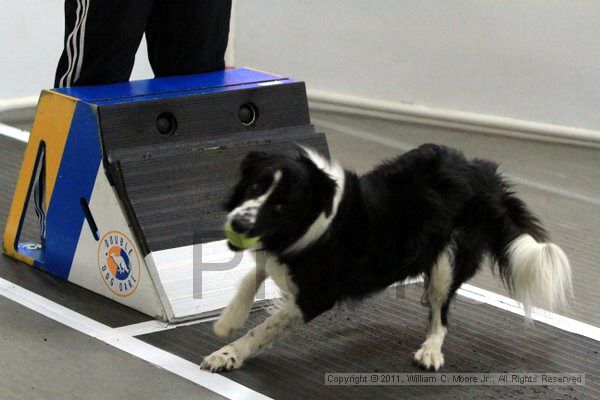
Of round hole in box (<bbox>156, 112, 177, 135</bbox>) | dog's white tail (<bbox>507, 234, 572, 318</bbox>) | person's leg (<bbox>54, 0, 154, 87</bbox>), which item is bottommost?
dog's white tail (<bbox>507, 234, 572, 318</bbox>)

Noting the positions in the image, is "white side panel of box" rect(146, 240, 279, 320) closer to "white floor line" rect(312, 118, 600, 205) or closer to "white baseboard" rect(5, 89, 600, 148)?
"white floor line" rect(312, 118, 600, 205)

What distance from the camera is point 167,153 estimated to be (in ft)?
9.50

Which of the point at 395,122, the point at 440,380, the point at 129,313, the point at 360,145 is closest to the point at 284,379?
the point at 440,380

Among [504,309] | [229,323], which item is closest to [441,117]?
[504,309]

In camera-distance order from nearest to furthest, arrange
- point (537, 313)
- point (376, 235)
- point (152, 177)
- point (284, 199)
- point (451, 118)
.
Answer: point (284, 199) < point (376, 235) < point (152, 177) < point (537, 313) < point (451, 118)


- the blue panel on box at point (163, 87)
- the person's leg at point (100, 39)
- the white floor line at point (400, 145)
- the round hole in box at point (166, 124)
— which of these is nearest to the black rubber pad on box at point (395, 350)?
the round hole in box at point (166, 124)

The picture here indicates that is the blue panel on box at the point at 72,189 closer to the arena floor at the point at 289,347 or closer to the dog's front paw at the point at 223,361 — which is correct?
the arena floor at the point at 289,347

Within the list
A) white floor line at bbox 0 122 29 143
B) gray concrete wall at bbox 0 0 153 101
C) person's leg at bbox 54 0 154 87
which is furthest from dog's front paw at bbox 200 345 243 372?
gray concrete wall at bbox 0 0 153 101

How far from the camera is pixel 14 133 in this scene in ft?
15.6

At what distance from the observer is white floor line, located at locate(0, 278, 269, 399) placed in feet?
7.95

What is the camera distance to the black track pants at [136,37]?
300 cm

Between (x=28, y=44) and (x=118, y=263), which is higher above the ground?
(x=28, y=44)

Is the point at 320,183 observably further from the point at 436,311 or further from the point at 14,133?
the point at 14,133

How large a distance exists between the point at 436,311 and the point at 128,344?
871 mm
